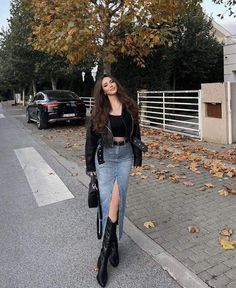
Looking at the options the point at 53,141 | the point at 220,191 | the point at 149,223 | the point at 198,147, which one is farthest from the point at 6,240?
the point at 53,141

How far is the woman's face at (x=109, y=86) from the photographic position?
11.0 ft

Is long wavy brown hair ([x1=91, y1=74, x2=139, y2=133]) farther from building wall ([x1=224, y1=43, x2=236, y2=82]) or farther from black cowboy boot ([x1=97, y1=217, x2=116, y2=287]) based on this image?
building wall ([x1=224, y1=43, x2=236, y2=82])

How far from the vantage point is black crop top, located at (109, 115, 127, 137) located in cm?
332

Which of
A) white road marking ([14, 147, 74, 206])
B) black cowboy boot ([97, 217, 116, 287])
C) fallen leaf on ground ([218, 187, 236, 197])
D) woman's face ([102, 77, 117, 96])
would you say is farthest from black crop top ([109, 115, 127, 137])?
white road marking ([14, 147, 74, 206])

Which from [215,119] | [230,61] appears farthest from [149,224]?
[230,61]

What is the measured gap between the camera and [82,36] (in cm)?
971

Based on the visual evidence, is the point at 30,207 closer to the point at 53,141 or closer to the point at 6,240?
the point at 6,240

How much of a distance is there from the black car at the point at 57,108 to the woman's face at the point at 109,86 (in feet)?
37.6

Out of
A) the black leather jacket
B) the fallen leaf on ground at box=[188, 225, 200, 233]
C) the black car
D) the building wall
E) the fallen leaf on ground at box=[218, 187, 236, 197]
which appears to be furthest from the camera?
the building wall

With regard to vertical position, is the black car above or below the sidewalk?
above

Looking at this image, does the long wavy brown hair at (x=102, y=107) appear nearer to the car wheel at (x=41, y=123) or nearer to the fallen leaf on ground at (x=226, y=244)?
the fallen leaf on ground at (x=226, y=244)

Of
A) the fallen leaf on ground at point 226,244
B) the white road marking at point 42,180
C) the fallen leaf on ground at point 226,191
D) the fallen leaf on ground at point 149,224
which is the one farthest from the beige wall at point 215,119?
the fallen leaf on ground at point 226,244

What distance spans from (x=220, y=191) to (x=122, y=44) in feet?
23.8

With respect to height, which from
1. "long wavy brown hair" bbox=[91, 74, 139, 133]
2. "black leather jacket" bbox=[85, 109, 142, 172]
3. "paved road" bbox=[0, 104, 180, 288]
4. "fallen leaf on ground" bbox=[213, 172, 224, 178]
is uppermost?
"long wavy brown hair" bbox=[91, 74, 139, 133]
